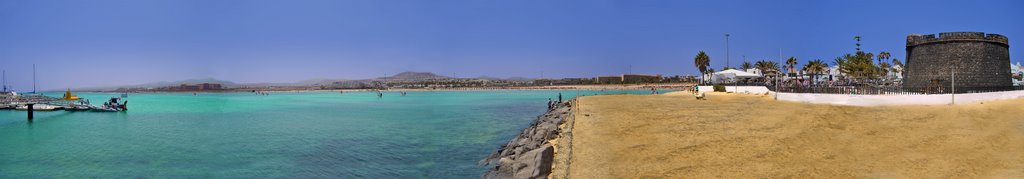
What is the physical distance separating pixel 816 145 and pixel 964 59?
1891 cm

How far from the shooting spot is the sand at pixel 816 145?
934 centimetres

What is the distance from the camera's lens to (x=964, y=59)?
2453 centimetres

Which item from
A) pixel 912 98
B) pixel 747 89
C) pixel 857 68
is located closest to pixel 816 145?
pixel 912 98

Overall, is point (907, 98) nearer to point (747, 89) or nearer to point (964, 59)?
point (964, 59)

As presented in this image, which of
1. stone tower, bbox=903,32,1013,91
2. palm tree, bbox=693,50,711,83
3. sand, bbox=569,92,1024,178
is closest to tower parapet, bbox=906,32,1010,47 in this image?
stone tower, bbox=903,32,1013,91

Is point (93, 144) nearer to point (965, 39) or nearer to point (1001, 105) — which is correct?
point (1001, 105)

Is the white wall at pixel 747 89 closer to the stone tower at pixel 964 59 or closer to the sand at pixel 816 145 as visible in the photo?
the stone tower at pixel 964 59

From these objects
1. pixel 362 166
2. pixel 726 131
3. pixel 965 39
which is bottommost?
pixel 362 166

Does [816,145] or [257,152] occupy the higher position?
[816,145]

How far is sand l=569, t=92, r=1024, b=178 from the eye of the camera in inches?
368

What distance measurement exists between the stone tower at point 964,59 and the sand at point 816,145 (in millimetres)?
7579

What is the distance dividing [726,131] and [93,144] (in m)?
23.7

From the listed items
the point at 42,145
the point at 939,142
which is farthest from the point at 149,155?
the point at 939,142

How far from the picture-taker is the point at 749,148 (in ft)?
38.0
